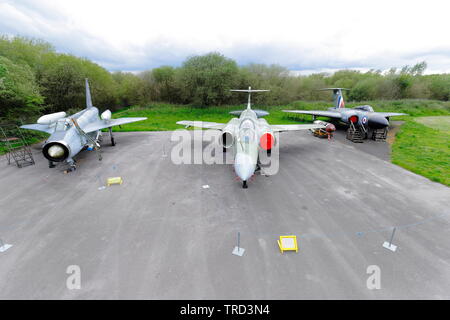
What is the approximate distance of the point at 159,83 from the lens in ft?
154

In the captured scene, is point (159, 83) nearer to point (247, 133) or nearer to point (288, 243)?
point (247, 133)

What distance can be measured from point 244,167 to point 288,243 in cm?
386

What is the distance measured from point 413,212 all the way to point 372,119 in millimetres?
13306

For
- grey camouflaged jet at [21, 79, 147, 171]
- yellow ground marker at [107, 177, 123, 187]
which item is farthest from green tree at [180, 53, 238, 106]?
yellow ground marker at [107, 177, 123, 187]

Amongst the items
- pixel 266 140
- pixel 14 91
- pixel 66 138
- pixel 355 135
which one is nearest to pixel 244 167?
pixel 266 140

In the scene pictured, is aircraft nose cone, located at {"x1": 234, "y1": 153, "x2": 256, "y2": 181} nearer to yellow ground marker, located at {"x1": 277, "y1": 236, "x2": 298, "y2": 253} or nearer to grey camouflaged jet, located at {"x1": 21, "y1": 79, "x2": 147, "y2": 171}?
yellow ground marker, located at {"x1": 277, "y1": 236, "x2": 298, "y2": 253}

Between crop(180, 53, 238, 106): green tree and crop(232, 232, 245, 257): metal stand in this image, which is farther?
crop(180, 53, 238, 106): green tree

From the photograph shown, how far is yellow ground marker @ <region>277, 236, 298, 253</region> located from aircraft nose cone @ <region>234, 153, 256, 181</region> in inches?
128

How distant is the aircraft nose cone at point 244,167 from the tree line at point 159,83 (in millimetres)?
18591

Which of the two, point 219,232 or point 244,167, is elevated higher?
point 244,167

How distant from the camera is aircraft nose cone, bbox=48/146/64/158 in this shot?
431 inches

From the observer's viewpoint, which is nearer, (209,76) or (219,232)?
(219,232)
